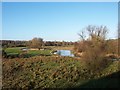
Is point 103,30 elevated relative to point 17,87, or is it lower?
elevated

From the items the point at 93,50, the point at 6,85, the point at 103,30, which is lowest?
the point at 6,85

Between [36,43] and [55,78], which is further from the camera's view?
[36,43]

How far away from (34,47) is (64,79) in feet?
132

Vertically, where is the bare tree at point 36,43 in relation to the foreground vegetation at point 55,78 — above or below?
above

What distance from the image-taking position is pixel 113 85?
1312 cm

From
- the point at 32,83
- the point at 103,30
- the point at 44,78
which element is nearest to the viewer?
the point at 32,83

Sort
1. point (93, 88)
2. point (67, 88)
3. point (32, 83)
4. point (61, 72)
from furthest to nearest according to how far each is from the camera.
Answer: point (61, 72), point (32, 83), point (67, 88), point (93, 88)

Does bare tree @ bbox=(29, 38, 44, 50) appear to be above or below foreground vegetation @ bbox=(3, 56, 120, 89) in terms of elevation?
above

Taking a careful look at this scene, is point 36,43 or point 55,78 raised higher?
point 36,43

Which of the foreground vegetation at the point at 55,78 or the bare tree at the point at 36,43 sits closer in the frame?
the foreground vegetation at the point at 55,78

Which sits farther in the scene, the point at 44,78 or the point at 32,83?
the point at 44,78

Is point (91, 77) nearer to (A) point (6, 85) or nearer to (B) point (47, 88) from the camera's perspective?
(B) point (47, 88)

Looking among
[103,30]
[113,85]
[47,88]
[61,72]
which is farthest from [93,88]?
[103,30]

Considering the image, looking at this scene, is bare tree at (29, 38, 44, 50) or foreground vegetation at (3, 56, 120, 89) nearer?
foreground vegetation at (3, 56, 120, 89)
